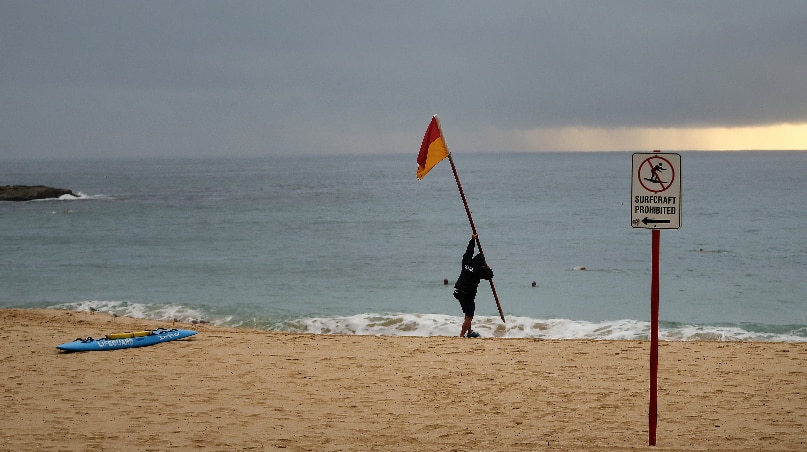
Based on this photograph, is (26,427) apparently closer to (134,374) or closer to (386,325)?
(134,374)

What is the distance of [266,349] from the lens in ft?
36.6

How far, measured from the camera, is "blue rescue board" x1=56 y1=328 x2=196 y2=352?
10805mm

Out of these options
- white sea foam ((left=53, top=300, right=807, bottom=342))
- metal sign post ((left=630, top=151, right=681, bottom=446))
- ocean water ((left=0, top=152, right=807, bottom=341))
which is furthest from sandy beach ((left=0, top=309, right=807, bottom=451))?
ocean water ((left=0, top=152, right=807, bottom=341))

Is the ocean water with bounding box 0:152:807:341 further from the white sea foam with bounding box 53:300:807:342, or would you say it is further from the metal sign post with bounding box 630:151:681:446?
the metal sign post with bounding box 630:151:681:446

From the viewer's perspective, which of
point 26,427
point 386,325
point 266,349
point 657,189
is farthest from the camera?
point 386,325

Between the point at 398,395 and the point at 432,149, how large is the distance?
560 centimetres

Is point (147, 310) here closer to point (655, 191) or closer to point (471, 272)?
point (471, 272)

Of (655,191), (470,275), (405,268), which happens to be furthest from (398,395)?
(405,268)

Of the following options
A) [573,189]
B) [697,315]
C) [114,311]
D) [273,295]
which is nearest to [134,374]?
[114,311]

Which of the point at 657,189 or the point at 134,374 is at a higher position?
the point at 657,189

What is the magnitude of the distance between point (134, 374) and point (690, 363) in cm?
724

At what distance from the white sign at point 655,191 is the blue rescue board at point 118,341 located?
7.93 metres

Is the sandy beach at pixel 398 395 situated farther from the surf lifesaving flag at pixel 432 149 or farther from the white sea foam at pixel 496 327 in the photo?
the white sea foam at pixel 496 327

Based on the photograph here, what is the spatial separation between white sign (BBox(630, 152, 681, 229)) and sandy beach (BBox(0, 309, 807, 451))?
2.08m
